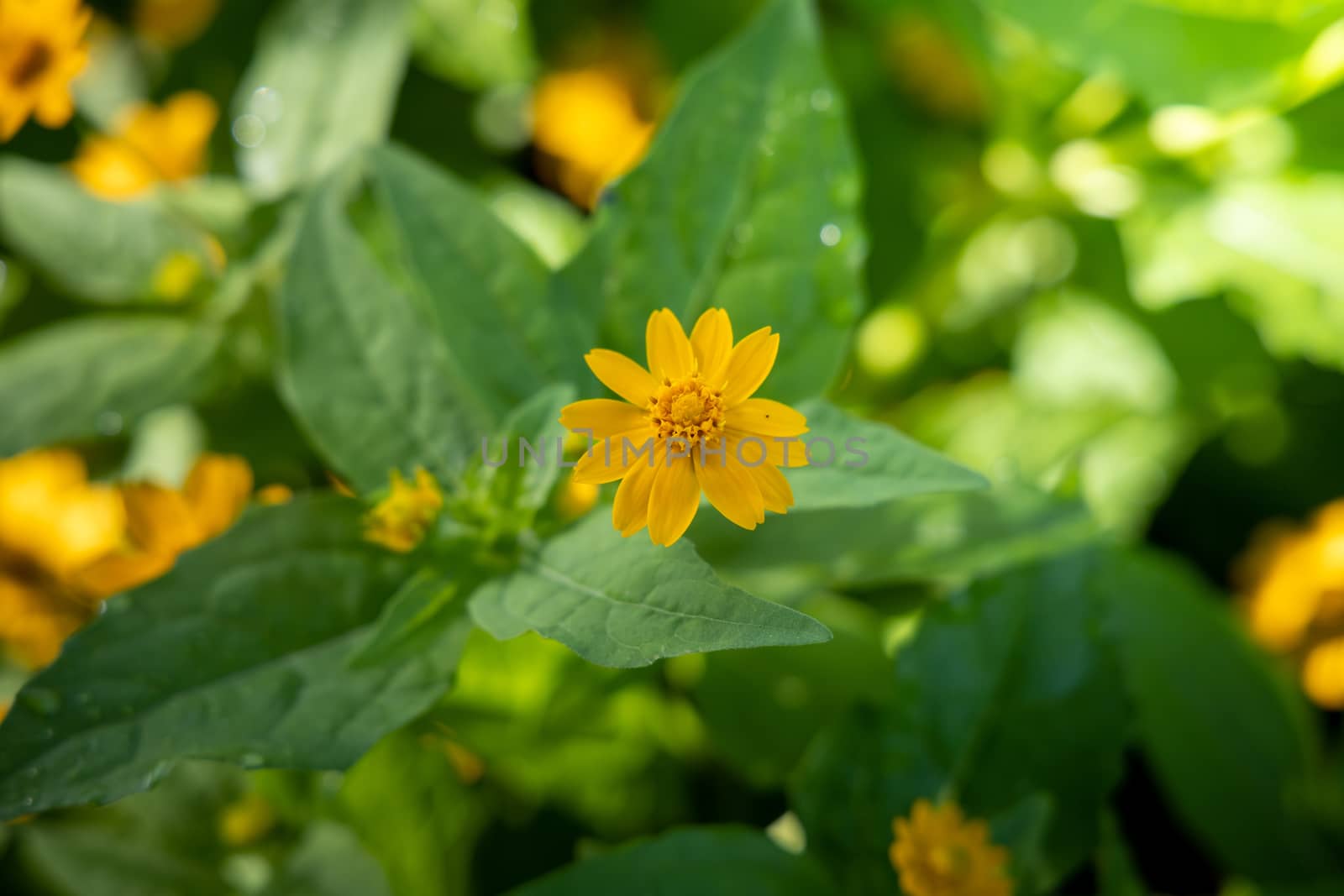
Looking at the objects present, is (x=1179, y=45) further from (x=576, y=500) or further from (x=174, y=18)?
(x=174, y=18)

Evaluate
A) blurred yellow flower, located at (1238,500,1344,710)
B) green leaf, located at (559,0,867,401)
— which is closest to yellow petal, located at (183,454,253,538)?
green leaf, located at (559,0,867,401)

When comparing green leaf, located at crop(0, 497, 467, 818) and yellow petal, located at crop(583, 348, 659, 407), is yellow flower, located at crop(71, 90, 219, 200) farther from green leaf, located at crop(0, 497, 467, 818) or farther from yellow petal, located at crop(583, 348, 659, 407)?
yellow petal, located at crop(583, 348, 659, 407)

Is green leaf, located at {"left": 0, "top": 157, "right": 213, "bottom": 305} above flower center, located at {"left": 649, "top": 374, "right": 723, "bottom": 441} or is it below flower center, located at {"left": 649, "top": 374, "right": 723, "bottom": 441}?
below

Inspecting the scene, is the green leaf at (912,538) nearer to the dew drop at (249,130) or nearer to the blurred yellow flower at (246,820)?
the blurred yellow flower at (246,820)

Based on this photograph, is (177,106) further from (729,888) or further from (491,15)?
(729,888)

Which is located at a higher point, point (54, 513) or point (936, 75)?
point (936, 75)

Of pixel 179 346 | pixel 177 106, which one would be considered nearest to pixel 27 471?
pixel 179 346

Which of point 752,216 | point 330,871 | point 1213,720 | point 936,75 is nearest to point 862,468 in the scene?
point 752,216
